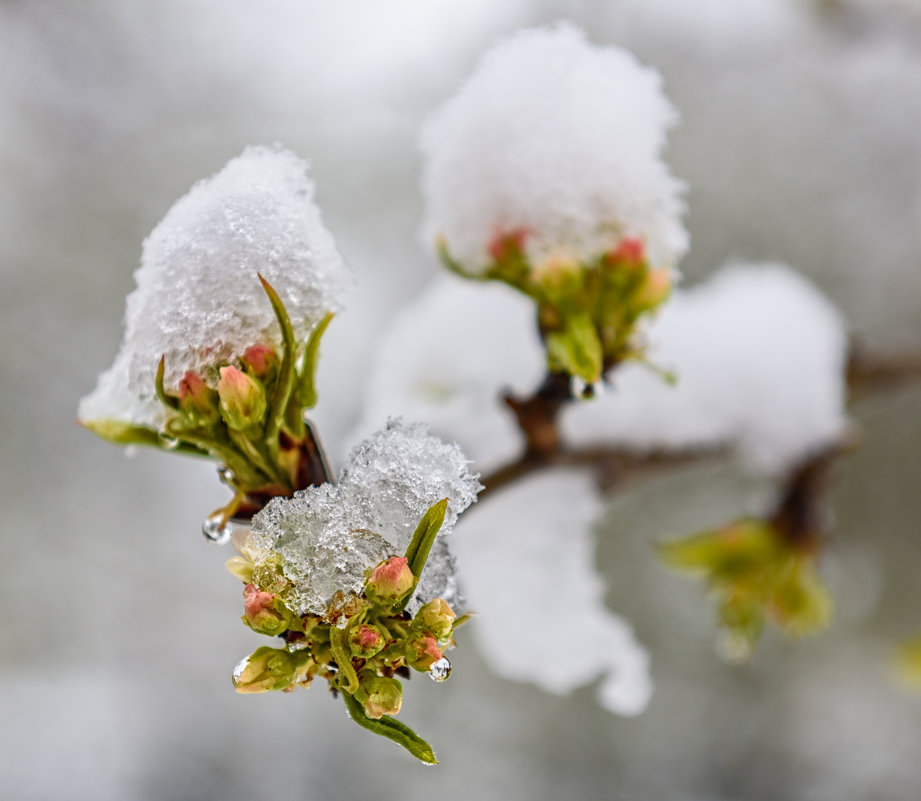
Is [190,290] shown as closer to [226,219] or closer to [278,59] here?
[226,219]

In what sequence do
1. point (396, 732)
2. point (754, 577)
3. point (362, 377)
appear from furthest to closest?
1. point (362, 377)
2. point (754, 577)
3. point (396, 732)

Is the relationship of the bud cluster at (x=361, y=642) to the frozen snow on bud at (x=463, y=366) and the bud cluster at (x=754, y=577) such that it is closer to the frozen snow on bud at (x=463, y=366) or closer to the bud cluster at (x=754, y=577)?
the frozen snow on bud at (x=463, y=366)

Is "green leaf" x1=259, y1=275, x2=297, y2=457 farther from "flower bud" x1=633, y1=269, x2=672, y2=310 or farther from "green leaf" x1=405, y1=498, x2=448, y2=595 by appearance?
"flower bud" x1=633, y1=269, x2=672, y2=310

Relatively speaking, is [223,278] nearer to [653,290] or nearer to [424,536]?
[424,536]

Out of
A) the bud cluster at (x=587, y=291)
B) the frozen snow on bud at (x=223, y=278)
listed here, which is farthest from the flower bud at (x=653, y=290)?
the frozen snow on bud at (x=223, y=278)

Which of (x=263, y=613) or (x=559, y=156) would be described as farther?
(x=559, y=156)

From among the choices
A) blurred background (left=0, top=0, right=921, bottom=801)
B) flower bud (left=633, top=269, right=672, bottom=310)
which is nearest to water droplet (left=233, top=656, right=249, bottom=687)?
flower bud (left=633, top=269, right=672, bottom=310)

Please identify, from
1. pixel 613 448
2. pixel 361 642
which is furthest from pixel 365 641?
pixel 613 448
